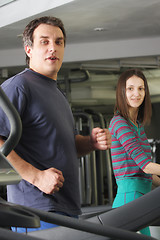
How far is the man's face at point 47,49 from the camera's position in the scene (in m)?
1.31

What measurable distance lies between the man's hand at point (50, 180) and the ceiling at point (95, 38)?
3.73m

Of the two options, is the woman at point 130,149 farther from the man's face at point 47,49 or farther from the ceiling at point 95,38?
the ceiling at point 95,38

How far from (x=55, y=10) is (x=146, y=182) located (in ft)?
10.9

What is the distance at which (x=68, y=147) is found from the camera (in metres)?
1.25

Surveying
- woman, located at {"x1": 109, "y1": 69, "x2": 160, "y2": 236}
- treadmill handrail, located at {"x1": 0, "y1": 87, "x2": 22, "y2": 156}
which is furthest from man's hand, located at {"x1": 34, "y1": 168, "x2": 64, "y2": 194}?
woman, located at {"x1": 109, "y1": 69, "x2": 160, "y2": 236}

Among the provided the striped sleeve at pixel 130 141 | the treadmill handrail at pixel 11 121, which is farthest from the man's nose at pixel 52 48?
the treadmill handrail at pixel 11 121

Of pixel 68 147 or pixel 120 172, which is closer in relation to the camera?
pixel 68 147

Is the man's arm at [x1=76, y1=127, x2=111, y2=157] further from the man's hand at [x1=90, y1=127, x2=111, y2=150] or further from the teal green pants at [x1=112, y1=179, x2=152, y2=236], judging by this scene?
the teal green pants at [x1=112, y1=179, x2=152, y2=236]

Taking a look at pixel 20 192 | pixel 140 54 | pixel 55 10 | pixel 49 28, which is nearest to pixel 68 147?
pixel 20 192

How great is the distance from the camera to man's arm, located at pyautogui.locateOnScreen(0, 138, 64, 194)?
3.04 feet

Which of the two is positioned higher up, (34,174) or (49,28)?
(49,28)

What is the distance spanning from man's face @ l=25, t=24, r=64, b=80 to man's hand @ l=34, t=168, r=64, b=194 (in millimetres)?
449

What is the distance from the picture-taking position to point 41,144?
1209 mm

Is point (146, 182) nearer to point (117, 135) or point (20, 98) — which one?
point (117, 135)
